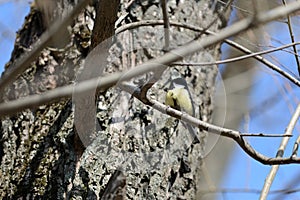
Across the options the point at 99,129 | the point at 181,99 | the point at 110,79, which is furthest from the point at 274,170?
the point at 110,79

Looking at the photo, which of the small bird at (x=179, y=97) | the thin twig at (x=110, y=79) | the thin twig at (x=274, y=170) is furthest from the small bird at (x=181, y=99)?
the thin twig at (x=110, y=79)

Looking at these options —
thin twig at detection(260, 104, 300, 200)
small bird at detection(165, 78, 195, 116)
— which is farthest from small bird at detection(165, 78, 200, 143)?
thin twig at detection(260, 104, 300, 200)

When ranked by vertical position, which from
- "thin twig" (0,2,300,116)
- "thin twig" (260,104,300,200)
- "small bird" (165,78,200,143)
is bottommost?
"thin twig" (0,2,300,116)

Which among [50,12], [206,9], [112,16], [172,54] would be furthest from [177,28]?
[172,54]

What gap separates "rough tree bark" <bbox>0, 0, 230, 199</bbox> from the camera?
99 centimetres

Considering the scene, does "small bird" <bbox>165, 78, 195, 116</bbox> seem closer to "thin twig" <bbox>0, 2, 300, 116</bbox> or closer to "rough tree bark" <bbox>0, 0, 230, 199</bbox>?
"rough tree bark" <bbox>0, 0, 230, 199</bbox>

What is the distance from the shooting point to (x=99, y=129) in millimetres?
1047

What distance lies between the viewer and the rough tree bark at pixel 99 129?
0.99 metres

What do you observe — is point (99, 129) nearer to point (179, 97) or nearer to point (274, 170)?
point (179, 97)

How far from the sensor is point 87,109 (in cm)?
101

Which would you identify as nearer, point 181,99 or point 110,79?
point 110,79

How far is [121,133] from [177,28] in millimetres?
336

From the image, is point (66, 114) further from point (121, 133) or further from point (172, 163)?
point (172, 163)

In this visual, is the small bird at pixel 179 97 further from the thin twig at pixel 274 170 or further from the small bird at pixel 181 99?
the thin twig at pixel 274 170
